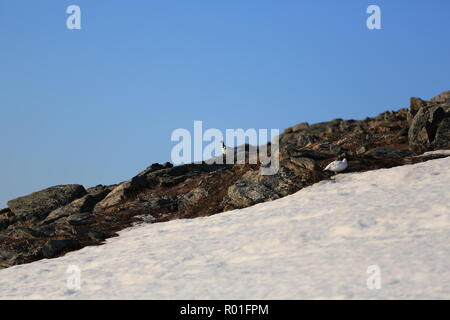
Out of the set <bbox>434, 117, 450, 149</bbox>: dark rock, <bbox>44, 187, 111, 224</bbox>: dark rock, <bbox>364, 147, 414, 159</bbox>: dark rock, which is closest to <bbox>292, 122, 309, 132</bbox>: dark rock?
<bbox>44, 187, 111, 224</bbox>: dark rock

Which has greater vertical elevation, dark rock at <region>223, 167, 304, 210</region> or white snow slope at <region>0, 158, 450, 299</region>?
dark rock at <region>223, 167, 304, 210</region>

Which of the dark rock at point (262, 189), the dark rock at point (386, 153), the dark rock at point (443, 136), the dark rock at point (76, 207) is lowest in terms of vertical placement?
the dark rock at point (76, 207)

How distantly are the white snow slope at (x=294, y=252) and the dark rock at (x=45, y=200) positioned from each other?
546 inches

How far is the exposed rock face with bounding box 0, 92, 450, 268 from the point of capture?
2994 centimetres

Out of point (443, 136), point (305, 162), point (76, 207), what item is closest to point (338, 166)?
point (305, 162)

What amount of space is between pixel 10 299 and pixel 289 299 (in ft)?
36.0

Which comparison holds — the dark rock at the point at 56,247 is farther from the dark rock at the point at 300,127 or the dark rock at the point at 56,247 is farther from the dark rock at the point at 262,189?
the dark rock at the point at 300,127

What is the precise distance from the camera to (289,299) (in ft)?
56.0

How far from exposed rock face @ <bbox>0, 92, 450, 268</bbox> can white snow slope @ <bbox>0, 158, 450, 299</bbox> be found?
155 cm

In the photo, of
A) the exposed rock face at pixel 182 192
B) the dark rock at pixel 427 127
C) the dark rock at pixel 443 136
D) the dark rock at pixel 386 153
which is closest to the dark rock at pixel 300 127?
the exposed rock face at pixel 182 192

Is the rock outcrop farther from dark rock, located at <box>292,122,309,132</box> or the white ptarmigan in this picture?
dark rock, located at <box>292,122,309,132</box>

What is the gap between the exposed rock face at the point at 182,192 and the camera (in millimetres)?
29938

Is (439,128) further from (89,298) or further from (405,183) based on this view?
(89,298)

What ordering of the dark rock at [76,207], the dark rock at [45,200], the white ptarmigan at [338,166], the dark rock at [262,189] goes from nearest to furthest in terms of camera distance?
1. the dark rock at [262,189]
2. the white ptarmigan at [338,166]
3. the dark rock at [76,207]
4. the dark rock at [45,200]
